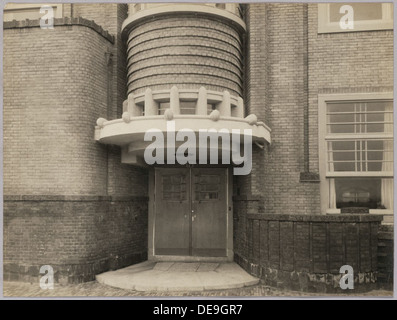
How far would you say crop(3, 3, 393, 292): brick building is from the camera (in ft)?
27.7

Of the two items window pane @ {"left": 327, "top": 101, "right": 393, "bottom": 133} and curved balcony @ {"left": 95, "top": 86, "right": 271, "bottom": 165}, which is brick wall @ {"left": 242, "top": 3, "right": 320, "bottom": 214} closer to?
curved balcony @ {"left": 95, "top": 86, "right": 271, "bottom": 165}

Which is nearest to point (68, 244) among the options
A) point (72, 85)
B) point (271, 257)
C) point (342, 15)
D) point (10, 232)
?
point (10, 232)

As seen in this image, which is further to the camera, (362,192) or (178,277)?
(362,192)

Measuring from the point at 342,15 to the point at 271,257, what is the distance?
598 centimetres

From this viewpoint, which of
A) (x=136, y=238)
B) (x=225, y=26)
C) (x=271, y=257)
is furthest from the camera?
(x=136, y=238)

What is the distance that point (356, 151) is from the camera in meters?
9.38

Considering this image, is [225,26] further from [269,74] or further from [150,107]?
[150,107]

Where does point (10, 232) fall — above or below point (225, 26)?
below

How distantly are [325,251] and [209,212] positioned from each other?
156 inches

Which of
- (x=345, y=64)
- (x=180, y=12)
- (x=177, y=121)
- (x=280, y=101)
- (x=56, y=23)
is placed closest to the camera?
(x=177, y=121)

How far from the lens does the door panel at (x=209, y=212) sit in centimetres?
1082

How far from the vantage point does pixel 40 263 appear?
841cm

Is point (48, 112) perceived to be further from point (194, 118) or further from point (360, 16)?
point (360, 16)

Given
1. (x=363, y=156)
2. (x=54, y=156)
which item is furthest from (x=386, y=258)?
(x=54, y=156)
